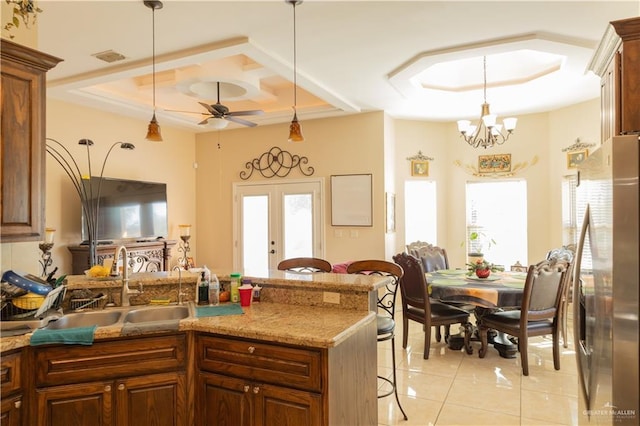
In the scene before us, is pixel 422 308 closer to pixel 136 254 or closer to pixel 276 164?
pixel 276 164

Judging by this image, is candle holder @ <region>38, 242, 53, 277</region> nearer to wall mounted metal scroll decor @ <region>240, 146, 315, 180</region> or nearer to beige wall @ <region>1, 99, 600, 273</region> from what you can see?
beige wall @ <region>1, 99, 600, 273</region>

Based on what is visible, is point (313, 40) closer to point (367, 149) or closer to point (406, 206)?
point (367, 149)

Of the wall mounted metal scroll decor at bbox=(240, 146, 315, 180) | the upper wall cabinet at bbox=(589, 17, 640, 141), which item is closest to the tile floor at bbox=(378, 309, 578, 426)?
the upper wall cabinet at bbox=(589, 17, 640, 141)

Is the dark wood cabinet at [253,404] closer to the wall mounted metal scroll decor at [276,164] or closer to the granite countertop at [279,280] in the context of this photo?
the granite countertop at [279,280]

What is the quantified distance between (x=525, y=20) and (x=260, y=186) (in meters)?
4.50

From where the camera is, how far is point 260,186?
6633 mm

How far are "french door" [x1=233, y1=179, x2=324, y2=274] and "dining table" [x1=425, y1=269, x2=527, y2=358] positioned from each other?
2.32m

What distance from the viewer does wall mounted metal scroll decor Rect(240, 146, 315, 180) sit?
20.7ft

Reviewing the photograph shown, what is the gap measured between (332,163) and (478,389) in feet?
12.4

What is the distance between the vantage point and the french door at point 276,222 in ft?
20.5

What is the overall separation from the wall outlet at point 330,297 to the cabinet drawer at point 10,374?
1583mm

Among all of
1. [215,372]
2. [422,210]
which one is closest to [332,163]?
[422,210]

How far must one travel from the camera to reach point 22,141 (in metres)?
2.15

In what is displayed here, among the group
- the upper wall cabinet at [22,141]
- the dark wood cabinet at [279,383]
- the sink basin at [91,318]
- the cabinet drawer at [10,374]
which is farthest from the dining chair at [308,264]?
the cabinet drawer at [10,374]
